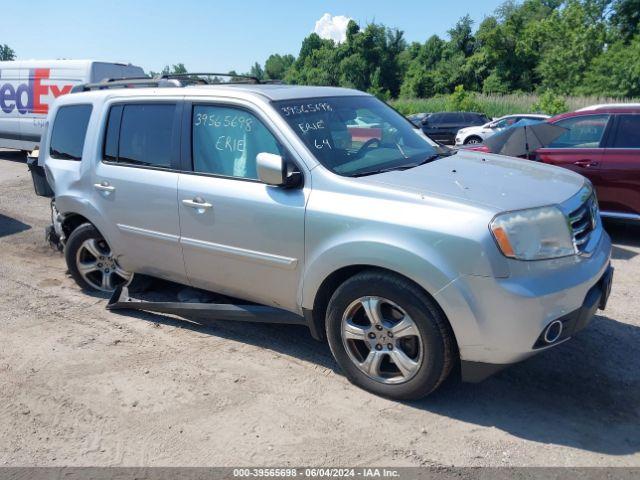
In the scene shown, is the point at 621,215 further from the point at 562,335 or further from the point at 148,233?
the point at 148,233

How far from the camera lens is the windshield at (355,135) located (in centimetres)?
388

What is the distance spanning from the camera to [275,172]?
365cm

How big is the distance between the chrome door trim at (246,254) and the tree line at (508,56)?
40503mm

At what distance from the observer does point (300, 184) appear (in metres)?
3.72

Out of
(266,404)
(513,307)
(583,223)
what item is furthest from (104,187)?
(583,223)

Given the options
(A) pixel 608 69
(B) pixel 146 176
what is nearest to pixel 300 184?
(B) pixel 146 176

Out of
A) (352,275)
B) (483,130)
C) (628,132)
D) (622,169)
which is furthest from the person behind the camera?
(483,130)

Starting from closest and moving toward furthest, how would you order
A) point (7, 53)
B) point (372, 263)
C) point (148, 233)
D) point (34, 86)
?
point (372, 263) → point (148, 233) → point (34, 86) → point (7, 53)

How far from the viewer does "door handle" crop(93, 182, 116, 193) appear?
4.76 m

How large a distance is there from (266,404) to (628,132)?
225 inches

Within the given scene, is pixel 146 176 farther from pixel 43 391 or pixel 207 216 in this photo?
pixel 43 391

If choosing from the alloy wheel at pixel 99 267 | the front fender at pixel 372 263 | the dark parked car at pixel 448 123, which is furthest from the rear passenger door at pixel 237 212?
the dark parked car at pixel 448 123

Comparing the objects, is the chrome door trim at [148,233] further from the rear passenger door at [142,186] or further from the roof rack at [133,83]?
the roof rack at [133,83]

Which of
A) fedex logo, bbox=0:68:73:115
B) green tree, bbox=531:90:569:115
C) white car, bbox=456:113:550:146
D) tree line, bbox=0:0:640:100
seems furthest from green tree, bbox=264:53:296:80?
fedex logo, bbox=0:68:73:115
